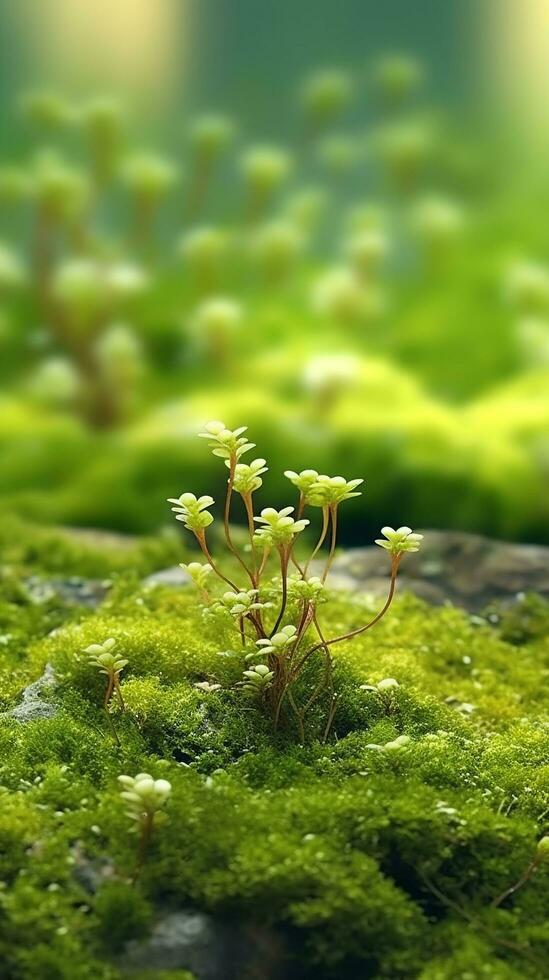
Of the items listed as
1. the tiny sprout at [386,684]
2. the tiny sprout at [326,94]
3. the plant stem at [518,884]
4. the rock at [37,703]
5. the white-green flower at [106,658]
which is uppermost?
the tiny sprout at [326,94]

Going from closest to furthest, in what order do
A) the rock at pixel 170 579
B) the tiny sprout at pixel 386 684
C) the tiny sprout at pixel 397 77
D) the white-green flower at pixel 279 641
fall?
1. the white-green flower at pixel 279 641
2. the tiny sprout at pixel 386 684
3. the rock at pixel 170 579
4. the tiny sprout at pixel 397 77

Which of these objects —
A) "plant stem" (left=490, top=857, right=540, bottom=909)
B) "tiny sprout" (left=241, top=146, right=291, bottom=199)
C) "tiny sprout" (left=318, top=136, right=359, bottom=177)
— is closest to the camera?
"plant stem" (left=490, top=857, right=540, bottom=909)

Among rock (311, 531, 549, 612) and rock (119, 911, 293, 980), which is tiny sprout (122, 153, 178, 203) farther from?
rock (119, 911, 293, 980)

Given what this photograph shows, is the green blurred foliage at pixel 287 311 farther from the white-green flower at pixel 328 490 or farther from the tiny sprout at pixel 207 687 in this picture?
the white-green flower at pixel 328 490

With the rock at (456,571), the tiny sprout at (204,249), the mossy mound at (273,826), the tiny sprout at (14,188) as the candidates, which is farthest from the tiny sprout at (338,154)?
the mossy mound at (273,826)

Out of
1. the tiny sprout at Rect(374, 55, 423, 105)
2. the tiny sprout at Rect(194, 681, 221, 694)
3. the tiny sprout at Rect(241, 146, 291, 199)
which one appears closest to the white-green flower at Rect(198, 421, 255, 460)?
the tiny sprout at Rect(194, 681, 221, 694)

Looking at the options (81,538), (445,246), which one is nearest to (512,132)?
(445,246)
